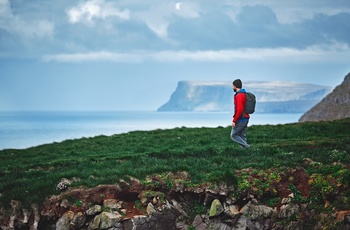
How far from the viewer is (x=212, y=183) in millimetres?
22234

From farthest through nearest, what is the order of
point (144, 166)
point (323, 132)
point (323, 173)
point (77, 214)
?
point (323, 132)
point (144, 166)
point (323, 173)
point (77, 214)

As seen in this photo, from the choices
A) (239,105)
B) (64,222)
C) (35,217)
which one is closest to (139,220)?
(64,222)

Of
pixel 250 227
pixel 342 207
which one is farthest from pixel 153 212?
pixel 342 207

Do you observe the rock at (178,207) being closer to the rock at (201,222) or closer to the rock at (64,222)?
the rock at (201,222)

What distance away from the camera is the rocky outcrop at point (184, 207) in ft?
68.8

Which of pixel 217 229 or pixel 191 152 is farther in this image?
pixel 191 152

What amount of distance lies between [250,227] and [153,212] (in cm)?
358

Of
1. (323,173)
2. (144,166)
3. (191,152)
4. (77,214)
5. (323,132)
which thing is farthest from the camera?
(323,132)

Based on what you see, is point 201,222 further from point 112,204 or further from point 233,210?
point 112,204

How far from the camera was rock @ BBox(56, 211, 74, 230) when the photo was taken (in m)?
20.9

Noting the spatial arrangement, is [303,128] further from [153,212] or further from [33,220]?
[33,220]

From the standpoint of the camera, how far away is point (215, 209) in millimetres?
21422

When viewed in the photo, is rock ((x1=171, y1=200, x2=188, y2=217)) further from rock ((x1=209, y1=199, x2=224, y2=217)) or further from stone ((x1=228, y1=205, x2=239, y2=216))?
stone ((x1=228, y1=205, x2=239, y2=216))

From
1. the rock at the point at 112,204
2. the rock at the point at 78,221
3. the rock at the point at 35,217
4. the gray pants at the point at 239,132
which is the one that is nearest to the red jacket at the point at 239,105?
the gray pants at the point at 239,132
